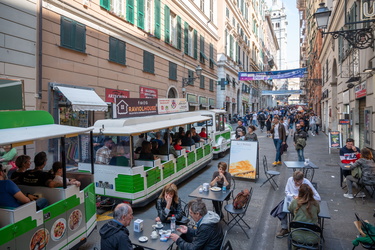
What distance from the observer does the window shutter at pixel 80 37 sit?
11578 mm

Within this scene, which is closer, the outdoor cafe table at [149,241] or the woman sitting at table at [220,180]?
the outdoor cafe table at [149,241]

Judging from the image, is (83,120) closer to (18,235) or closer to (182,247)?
(18,235)

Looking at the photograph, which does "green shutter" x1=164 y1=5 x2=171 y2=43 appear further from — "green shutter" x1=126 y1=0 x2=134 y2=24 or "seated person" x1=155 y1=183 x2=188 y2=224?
"seated person" x1=155 y1=183 x2=188 y2=224

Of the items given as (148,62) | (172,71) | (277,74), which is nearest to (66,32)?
(148,62)

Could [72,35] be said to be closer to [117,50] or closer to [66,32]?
[66,32]

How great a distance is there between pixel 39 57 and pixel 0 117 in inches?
271

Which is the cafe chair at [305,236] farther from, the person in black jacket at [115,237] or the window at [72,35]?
the window at [72,35]

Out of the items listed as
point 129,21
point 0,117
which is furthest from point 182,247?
point 129,21

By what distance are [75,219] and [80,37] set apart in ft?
30.9

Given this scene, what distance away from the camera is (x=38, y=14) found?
32.7 feet

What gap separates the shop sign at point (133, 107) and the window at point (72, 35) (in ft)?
15.6

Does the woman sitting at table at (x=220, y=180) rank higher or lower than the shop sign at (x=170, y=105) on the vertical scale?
lower

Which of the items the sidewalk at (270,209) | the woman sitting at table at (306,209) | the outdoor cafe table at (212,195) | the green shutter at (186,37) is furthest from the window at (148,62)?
the woman sitting at table at (306,209)

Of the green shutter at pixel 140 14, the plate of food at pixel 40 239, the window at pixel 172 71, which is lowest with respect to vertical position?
the plate of food at pixel 40 239
